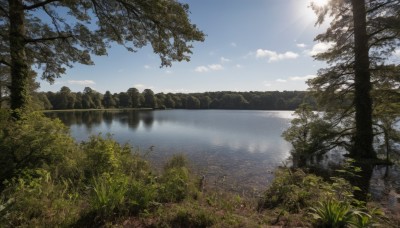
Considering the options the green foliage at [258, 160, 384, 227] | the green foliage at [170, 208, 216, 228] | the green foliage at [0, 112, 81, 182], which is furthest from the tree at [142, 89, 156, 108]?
the green foliage at [170, 208, 216, 228]

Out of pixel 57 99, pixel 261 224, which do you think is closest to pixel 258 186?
pixel 261 224

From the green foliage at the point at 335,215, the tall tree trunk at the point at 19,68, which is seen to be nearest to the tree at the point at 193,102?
the tall tree trunk at the point at 19,68

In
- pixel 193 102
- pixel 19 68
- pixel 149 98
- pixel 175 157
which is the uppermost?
pixel 149 98

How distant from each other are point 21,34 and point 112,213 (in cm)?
738

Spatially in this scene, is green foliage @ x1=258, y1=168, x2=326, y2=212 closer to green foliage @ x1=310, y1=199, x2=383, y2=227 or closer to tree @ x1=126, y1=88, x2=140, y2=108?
green foliage @ x1=310, y1=199, x2=383, y2=227

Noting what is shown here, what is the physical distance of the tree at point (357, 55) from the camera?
504 inches

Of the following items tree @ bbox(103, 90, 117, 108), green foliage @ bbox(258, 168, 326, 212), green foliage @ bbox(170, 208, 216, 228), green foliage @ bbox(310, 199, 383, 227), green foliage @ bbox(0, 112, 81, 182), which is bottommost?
green foliage @ bbox(258, 168, 326, 212)

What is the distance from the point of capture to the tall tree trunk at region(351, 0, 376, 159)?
511 inches

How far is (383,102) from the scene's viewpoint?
13.4 meters

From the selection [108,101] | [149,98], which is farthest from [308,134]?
[108,101]

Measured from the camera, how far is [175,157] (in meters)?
11.8

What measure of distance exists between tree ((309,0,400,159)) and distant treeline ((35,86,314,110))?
268ft

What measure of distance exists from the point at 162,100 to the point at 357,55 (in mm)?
101862

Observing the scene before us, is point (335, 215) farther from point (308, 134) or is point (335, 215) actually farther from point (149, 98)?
point (149, 98)
